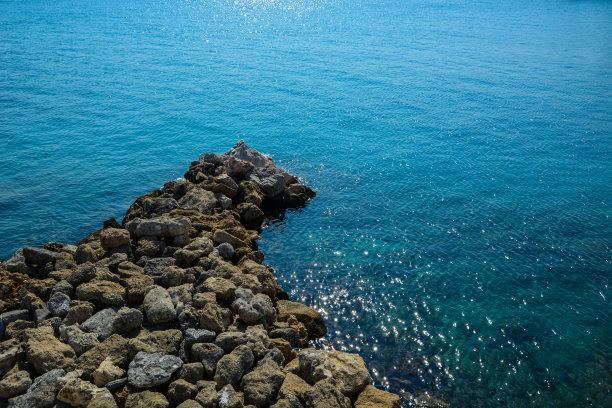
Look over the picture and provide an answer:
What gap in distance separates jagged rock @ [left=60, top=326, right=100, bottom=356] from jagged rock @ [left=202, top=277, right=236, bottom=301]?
9.80 feet

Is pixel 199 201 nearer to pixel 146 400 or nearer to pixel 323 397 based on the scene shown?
pixel 146 400

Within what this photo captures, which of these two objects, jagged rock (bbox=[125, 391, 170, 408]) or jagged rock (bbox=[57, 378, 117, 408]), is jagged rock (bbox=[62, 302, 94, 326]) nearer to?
jagged rock (bbox=[57, 378, 117, 408])

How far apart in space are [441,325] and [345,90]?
2629cm

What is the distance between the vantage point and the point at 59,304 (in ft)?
39.8

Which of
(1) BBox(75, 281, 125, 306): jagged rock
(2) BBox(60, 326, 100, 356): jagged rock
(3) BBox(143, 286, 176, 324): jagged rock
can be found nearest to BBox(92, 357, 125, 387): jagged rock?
(2) BBox(60, 326, 100, 356): jagged rock

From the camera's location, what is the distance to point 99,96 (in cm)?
3500

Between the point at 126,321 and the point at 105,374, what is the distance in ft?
5.81

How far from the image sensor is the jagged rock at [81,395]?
9.53m

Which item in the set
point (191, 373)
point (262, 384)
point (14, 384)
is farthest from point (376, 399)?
point (14, 384)

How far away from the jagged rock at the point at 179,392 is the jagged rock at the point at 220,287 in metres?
3.12

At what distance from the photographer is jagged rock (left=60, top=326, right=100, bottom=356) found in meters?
10.9

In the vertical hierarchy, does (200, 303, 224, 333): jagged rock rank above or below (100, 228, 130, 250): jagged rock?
below

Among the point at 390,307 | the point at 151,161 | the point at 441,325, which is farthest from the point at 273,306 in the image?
the point at 151,161

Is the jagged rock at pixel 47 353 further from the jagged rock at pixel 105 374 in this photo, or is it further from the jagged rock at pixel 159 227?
the jagged rock at pixel 159 227
